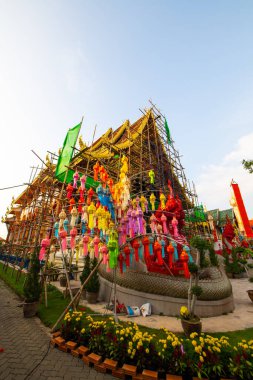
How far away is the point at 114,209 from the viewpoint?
6469mm

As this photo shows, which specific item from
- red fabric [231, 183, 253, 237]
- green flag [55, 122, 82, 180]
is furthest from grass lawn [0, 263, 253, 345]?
red fabric [231, 183, 253, 237]

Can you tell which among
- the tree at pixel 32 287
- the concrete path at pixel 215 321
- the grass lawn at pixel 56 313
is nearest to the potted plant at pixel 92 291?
the concrete path at pixel 215 321

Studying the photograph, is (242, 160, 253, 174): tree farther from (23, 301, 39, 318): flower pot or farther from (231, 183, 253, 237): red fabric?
(231, 183, 253, 237): red fabric

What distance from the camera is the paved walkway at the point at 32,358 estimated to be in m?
3.59

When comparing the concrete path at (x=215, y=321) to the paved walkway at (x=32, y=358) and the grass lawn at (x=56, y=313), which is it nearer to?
the grass lawn at (x=56, y=313)

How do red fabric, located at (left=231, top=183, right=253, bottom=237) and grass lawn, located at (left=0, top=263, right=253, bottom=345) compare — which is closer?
grass lawn, located at (left=0, top=263, right=253, bottom=345)

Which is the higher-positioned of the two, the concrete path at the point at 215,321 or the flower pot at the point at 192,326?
the flower pot at the point at 192,326

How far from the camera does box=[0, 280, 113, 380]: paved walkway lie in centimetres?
359

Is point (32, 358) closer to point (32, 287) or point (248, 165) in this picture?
point (32, 287)

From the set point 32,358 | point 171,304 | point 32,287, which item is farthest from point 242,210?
point 32,358

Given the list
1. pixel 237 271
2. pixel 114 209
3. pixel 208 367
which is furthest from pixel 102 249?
pixel 237 271

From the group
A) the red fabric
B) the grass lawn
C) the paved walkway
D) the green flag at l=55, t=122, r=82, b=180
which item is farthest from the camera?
the red fabric

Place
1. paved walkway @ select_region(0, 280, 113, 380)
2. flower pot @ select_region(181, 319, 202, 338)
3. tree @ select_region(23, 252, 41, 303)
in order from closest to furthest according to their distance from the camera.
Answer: paved walkway @ select_region(0, 280, 113, 380), flower pot @ select_region(181, 319, 202, 338), tree @ select_region(23, 252, 41, 303)

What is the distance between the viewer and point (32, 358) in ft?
13.5
